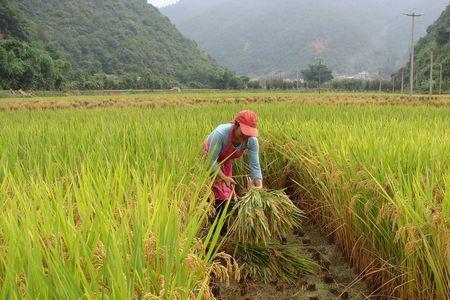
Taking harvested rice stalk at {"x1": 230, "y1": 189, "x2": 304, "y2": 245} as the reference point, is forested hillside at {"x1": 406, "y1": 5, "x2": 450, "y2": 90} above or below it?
above

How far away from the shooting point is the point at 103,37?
53125mm

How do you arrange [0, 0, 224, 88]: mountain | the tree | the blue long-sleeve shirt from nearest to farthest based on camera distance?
1. the blue long-sleeve shirt
2. [0, 0, 224, 88]: mountain
3. the tree

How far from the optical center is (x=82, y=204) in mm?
1566

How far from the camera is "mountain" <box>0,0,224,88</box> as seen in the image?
150ft

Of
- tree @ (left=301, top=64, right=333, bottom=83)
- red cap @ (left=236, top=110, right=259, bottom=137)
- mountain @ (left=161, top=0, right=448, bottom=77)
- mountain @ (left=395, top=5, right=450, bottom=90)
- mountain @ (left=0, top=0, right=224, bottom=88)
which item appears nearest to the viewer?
red cap @ (left=236, top=110, right=259, bottom=137)

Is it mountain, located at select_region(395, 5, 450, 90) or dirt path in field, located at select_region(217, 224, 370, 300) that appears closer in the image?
dirt path in field, located at select_region(217, 224, 370, 300)

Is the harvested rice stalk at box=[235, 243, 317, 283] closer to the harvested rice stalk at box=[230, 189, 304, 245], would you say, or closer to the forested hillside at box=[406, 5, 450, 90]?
the harvested rice stalk at box=[230, 189, 304, 245]

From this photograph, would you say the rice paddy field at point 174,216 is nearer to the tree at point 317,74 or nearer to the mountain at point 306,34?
the tree at point 317,74

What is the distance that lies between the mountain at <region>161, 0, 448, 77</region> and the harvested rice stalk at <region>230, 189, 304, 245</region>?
100 m

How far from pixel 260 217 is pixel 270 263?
429mm

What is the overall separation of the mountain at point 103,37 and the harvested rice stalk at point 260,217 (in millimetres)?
45741

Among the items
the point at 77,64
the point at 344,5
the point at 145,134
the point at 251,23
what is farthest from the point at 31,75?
the point at 344,5

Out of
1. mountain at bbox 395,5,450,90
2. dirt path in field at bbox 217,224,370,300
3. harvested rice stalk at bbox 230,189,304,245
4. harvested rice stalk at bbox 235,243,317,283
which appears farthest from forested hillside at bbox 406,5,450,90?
harvested rice stalk at bbox 230,189,304,245

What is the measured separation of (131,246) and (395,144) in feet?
7.28
